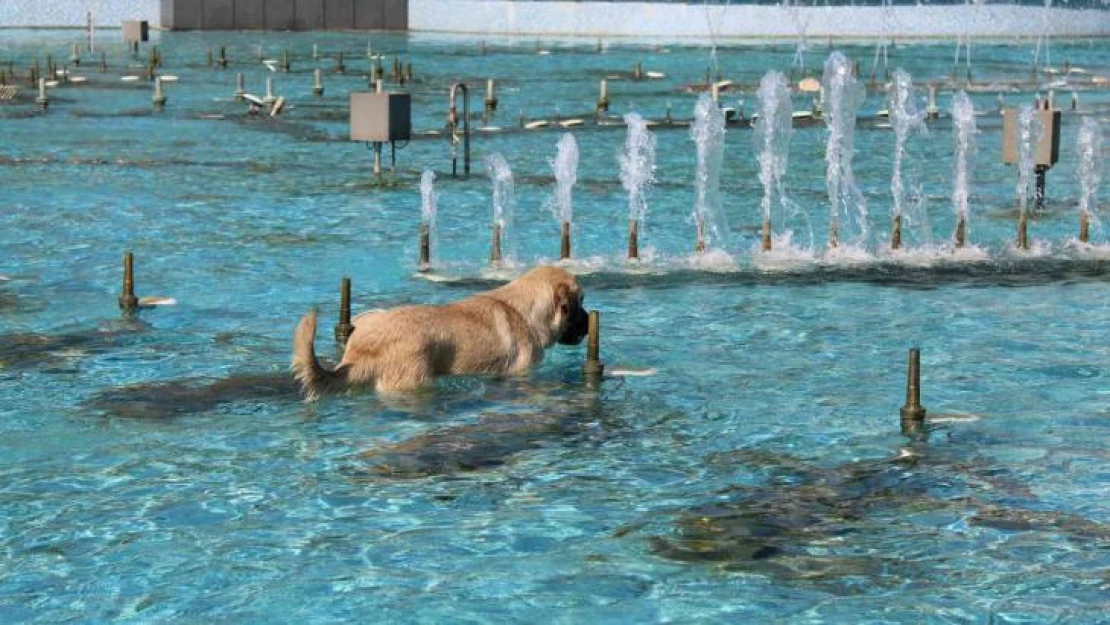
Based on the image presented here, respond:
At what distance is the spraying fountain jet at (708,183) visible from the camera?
3069 centimetres

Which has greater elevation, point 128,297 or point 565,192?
point 565,192

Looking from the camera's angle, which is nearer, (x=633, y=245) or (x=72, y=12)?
(x=633, y=245)

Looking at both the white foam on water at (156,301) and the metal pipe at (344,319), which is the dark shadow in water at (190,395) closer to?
the metal pipe at (344,319)

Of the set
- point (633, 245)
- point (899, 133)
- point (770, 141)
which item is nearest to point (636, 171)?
point (770, 141)

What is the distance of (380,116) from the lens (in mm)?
33906

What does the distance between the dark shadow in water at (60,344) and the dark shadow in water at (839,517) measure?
754 cm

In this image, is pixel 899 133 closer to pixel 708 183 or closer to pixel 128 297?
pixel 708 183

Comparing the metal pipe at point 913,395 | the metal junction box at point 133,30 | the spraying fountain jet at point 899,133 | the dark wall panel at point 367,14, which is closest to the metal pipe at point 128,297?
the metal pipe at point 913,395

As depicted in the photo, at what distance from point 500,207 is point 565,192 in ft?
11.5

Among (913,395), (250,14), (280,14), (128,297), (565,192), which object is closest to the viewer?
(913,395)

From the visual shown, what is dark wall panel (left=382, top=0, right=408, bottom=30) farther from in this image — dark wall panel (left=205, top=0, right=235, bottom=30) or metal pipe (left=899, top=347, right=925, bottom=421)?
metal pipe (left=899, top=347, right=925, bottom=421)

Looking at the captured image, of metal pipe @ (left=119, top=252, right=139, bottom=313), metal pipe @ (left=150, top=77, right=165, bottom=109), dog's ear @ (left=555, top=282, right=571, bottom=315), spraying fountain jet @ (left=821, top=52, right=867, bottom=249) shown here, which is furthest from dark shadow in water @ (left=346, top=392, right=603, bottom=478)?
metal pipe @ (left=150, top=77, right=165, bottom=109)

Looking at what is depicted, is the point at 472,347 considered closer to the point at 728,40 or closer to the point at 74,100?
the point at 74,100

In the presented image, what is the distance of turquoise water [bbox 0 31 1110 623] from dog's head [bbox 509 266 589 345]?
54 centimetres
